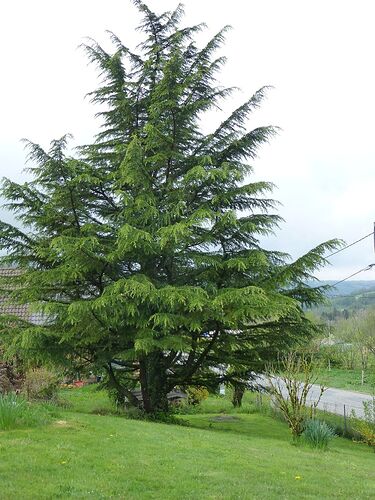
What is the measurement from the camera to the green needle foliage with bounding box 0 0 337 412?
36.9ft

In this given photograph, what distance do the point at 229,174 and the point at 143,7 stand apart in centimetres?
574

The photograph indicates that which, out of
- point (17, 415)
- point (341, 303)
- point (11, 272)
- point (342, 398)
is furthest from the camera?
point (341, 303)

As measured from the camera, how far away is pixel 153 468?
656cm

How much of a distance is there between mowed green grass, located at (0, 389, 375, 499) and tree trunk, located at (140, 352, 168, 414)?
376 centimetres

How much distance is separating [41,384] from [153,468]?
9819mm

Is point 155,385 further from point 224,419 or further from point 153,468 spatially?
point 153,468

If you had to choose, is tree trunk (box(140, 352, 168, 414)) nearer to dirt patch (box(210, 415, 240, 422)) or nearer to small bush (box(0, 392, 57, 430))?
dirt patch (box(210, 415, 240, 422))

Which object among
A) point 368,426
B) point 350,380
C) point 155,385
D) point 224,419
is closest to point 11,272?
point 155,385

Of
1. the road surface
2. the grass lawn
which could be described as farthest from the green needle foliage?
the grass lawn

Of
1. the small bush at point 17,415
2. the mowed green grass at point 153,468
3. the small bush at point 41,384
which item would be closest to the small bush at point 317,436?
the mowed green grass at point 153,468

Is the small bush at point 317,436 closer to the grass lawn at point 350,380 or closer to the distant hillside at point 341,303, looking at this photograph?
the distant hillside at point 341,303

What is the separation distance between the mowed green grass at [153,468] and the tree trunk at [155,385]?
3.76 meters

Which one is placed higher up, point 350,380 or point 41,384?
point 41,384

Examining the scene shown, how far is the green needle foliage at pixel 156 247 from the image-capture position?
11.2m
